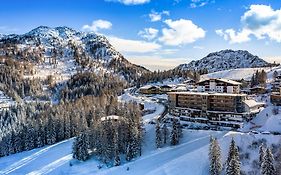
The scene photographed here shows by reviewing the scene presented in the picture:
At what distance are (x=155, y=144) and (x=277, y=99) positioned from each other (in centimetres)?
3351

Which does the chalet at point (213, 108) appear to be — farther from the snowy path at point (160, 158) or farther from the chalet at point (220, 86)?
the chalet at point (220, 86)

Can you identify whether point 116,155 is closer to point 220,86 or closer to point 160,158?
point 160,158

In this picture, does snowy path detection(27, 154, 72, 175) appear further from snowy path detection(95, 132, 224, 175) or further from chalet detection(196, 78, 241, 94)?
chalet detection(196, 78, 241, 94)

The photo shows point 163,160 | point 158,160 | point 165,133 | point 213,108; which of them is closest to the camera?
point 163,160

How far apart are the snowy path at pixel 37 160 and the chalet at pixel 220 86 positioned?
148 feet

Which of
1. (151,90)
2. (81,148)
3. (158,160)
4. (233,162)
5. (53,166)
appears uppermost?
(151,90)

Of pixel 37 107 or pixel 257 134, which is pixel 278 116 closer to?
pixel 257 134

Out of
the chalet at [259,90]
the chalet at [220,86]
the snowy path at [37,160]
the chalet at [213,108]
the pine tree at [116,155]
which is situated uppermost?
the chalet at [220,86]

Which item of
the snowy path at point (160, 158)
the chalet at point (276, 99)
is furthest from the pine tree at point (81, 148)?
the chalet at point (276, 99)

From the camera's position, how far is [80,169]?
251ft

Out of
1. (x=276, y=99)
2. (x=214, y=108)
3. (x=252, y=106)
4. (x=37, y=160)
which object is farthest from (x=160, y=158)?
(x=276, y=99)

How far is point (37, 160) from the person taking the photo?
288 ft

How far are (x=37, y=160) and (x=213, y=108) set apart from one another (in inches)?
1878

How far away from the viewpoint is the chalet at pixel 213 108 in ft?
269
